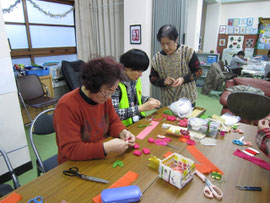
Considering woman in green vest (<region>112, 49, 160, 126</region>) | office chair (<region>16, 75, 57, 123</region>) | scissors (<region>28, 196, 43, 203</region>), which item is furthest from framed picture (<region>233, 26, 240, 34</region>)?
scissors (<region>28, 196, 43, 203</region>)

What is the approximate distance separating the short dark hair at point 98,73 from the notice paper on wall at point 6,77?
1.23m

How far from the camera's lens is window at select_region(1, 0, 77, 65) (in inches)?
134

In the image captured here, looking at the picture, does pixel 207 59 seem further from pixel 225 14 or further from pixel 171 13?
pixel 225 14

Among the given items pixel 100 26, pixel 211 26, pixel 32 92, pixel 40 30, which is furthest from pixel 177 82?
pixel 211 26

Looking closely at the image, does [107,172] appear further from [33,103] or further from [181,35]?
[181,35]

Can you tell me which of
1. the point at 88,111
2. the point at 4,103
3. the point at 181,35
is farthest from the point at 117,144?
the point at 181,35

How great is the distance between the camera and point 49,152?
99.2 inches

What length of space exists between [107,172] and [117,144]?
0.15 m

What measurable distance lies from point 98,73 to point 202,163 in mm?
732

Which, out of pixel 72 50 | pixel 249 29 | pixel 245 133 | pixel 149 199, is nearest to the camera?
pixel 149 199

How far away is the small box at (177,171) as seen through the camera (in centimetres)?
86

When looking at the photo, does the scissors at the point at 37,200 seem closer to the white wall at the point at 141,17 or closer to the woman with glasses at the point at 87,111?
the woman with glasses at the point at 87,111

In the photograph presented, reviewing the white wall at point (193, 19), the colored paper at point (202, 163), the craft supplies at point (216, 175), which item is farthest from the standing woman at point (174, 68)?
the white wall at point (193, 19)

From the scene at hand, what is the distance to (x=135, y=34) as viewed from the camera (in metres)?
3.77
